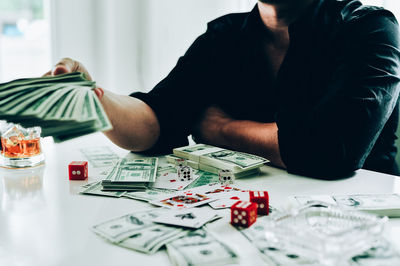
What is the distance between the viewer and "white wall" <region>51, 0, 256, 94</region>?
2551 mm

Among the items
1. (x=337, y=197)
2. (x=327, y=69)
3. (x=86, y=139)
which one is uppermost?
(x=327, y=69)

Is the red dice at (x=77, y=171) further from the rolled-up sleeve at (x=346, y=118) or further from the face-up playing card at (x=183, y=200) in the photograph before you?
the rolled-up sleeve at (x=346, y=118)

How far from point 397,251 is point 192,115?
3.19ft

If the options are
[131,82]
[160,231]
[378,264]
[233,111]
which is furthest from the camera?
[131,82]

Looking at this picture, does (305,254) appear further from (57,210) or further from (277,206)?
(57,210)

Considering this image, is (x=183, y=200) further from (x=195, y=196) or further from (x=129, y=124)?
(x=129, y=124)

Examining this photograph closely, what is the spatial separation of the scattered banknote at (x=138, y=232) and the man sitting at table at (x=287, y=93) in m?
0.47

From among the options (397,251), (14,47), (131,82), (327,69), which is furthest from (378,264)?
(14,47)

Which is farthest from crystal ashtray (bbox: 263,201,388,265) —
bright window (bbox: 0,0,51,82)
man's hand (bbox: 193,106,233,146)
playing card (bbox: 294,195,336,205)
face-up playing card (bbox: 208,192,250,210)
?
bright window (bbox: 0,0,51,82)

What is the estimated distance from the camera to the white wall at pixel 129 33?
2.55 metres

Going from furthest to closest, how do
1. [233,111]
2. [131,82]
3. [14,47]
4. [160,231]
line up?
[14,47]
[131,82]
[233,111]
[160,231]

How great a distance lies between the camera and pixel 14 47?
2.95 m

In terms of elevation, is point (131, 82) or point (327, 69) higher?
point (327, 69)

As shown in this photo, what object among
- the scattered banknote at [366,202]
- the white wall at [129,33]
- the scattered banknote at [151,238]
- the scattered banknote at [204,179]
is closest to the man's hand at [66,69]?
the scattered banknote at [204,179]
